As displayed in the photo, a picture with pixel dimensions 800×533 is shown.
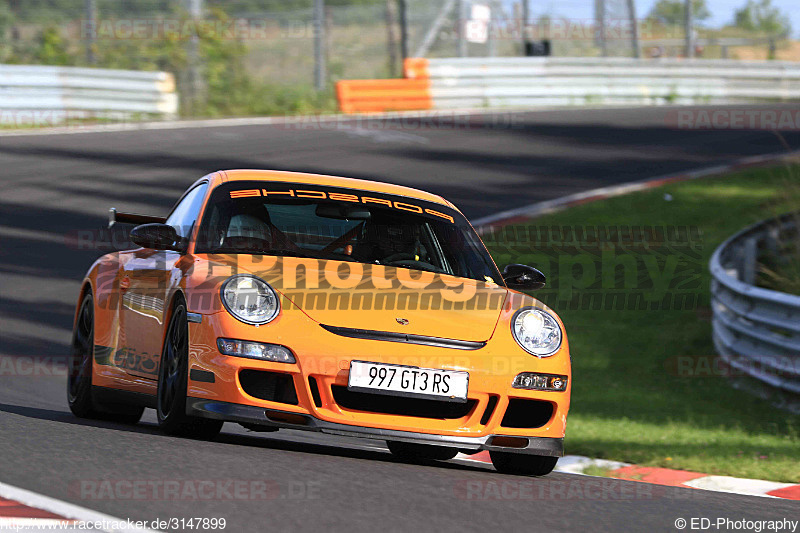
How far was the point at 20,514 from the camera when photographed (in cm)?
414

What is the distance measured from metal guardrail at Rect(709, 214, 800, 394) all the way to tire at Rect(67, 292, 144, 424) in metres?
5.04

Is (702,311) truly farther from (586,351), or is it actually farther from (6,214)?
(6,214)

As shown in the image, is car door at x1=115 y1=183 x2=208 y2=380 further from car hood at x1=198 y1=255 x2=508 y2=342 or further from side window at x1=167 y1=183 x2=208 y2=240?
car hood at x1=198 y1=255 x2=508 y2=342

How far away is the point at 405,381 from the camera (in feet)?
18.0

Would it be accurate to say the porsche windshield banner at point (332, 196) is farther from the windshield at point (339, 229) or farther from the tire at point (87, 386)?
the tire at point (87, 386)

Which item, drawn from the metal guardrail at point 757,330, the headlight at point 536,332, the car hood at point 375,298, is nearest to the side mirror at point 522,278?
the car hood at point 375,298

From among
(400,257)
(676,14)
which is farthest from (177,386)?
(676,14)

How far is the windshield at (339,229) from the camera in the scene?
253 inches

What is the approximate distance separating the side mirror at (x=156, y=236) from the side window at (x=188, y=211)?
3.9 inches

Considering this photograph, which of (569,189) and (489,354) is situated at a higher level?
(489,354)

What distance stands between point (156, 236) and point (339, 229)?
107 centimetres

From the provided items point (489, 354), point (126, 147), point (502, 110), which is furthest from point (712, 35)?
point (489, 354)

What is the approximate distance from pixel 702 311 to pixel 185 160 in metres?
9.78

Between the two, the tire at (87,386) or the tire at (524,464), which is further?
the tire at (87,386)
